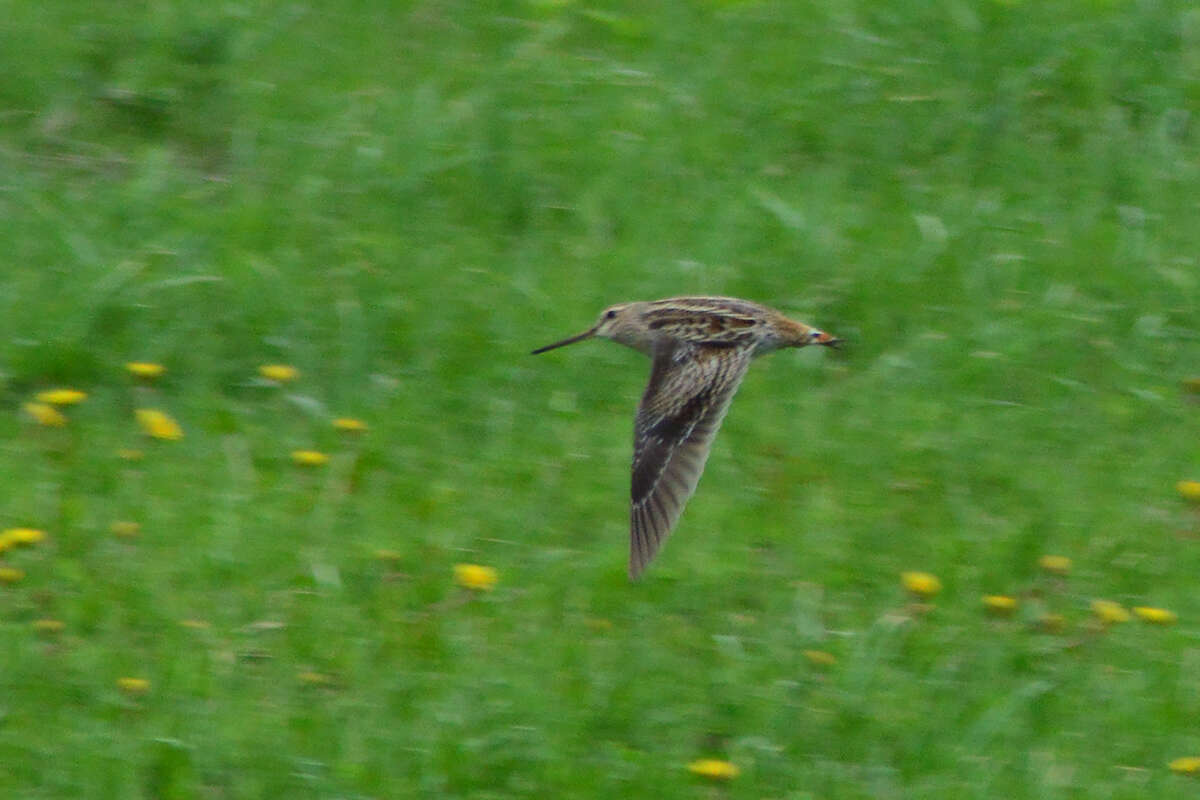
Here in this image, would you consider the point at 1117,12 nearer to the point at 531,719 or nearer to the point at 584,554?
the point at 584,554

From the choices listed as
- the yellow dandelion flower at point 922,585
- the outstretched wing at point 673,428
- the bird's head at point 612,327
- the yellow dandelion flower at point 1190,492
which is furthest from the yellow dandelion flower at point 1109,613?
the bird's head at point 612,327

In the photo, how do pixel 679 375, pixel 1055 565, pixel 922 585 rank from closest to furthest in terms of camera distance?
pixel 922 585
pixel 1055 565
pixel 679 375

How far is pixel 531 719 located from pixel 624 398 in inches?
67.5

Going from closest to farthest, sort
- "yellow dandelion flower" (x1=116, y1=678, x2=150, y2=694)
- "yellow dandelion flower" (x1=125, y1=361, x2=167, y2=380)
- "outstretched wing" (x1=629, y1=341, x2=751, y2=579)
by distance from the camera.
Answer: "yellow dandelion flower" (x1=116, y1=678, x2=150, y2=694) < "outstretched wing" (x1=629, y1=341, x2=751, y2=579) < "yellow dandelion flower" (x1=125, y1=361, x2=167, y2=380)

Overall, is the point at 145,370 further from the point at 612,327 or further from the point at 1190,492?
the point at 1190,492

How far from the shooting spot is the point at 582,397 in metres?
6.13

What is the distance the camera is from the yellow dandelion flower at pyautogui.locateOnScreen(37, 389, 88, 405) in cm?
581

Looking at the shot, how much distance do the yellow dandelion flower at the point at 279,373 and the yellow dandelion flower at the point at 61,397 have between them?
0.53 meters

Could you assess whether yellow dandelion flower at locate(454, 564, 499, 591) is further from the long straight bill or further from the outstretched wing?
the long straight bill

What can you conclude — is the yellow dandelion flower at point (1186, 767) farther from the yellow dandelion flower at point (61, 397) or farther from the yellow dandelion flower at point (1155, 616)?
the yellow dandelion flower at point (61, 397)

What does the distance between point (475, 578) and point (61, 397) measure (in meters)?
1.49

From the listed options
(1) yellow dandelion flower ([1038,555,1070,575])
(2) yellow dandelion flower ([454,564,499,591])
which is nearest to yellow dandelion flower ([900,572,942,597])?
(1) yellow dandelion flower ([1038,555,1070,575])

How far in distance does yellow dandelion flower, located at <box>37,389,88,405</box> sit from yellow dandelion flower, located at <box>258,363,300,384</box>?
53 centimetres

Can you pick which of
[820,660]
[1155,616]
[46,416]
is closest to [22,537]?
[46,416]
